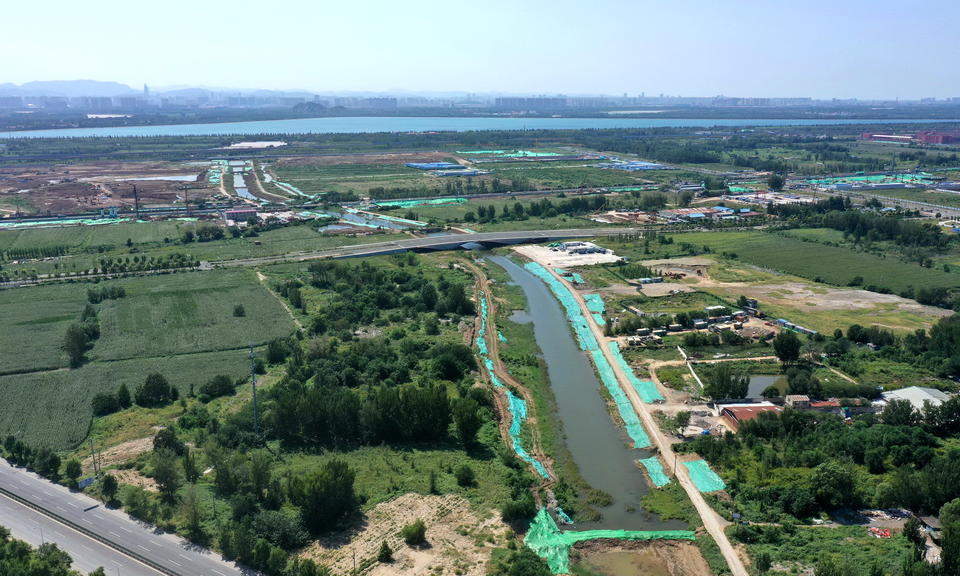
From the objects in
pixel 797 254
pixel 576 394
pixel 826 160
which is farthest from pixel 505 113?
pixel 576 394

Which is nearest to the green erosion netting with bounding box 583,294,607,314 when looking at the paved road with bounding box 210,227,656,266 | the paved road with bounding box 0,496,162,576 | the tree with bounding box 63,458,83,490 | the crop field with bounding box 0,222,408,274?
the paved road with bounding box 210,227,656,266

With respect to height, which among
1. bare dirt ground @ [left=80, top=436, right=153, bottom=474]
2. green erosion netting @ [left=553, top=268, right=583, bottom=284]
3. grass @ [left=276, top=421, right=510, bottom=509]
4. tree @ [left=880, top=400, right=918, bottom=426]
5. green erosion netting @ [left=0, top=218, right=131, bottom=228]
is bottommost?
bare dirt ground @ [left=80, top=436, right=153, bottom=474]

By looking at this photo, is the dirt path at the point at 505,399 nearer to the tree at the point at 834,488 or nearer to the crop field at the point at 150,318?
the tree at the point at 834,488

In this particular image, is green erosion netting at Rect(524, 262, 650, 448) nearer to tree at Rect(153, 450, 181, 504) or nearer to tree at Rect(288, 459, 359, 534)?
tree at Rect(288, 459, 359, 534)

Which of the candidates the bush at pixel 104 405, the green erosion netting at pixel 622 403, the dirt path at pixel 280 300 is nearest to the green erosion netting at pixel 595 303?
the green erosion netting at pixel 622 403

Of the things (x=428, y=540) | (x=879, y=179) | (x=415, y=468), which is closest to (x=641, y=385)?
(x=415, y=468)

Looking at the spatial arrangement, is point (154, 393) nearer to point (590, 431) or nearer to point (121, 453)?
point (121, 453)

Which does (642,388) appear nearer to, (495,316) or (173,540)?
(495,316)
